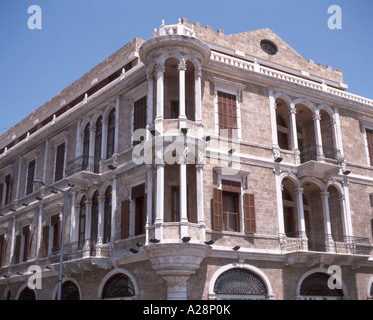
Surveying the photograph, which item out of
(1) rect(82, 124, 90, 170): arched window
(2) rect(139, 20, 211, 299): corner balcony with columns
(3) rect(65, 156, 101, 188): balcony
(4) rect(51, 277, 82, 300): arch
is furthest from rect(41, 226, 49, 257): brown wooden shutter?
(2) rect(139, 20, 211, 299): corner balcony with columns

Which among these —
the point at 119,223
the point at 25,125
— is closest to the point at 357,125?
the point at 119,223

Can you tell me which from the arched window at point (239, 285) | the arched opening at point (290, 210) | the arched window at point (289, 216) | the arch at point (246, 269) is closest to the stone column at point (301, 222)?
the arched opening at point (290, 210)

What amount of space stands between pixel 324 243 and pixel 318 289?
7.45ft

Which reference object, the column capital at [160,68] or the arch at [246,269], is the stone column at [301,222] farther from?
the column capital at [160,68]

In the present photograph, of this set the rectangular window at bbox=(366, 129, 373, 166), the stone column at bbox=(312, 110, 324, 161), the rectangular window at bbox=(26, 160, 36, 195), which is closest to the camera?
the stone column at bbox=(312, 110, 324, 161)

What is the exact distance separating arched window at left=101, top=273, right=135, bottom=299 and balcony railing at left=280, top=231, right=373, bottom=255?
23.9 ft

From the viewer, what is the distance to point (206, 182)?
20750 mm

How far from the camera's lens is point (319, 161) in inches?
917

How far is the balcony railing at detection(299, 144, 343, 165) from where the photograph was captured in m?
24.2

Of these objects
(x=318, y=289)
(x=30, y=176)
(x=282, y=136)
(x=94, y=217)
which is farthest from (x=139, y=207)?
(x=30, y=176)

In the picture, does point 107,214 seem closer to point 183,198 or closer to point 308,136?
point 183,198

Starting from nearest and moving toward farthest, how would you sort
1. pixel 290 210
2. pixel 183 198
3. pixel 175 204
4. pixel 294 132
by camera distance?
pixel 183 198 < pixel 175 204 < pixel 290 210 < pixel 294 132

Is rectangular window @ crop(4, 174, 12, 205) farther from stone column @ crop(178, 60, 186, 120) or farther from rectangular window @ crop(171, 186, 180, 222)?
stone column @ crop(178, 60, 186, 120)
